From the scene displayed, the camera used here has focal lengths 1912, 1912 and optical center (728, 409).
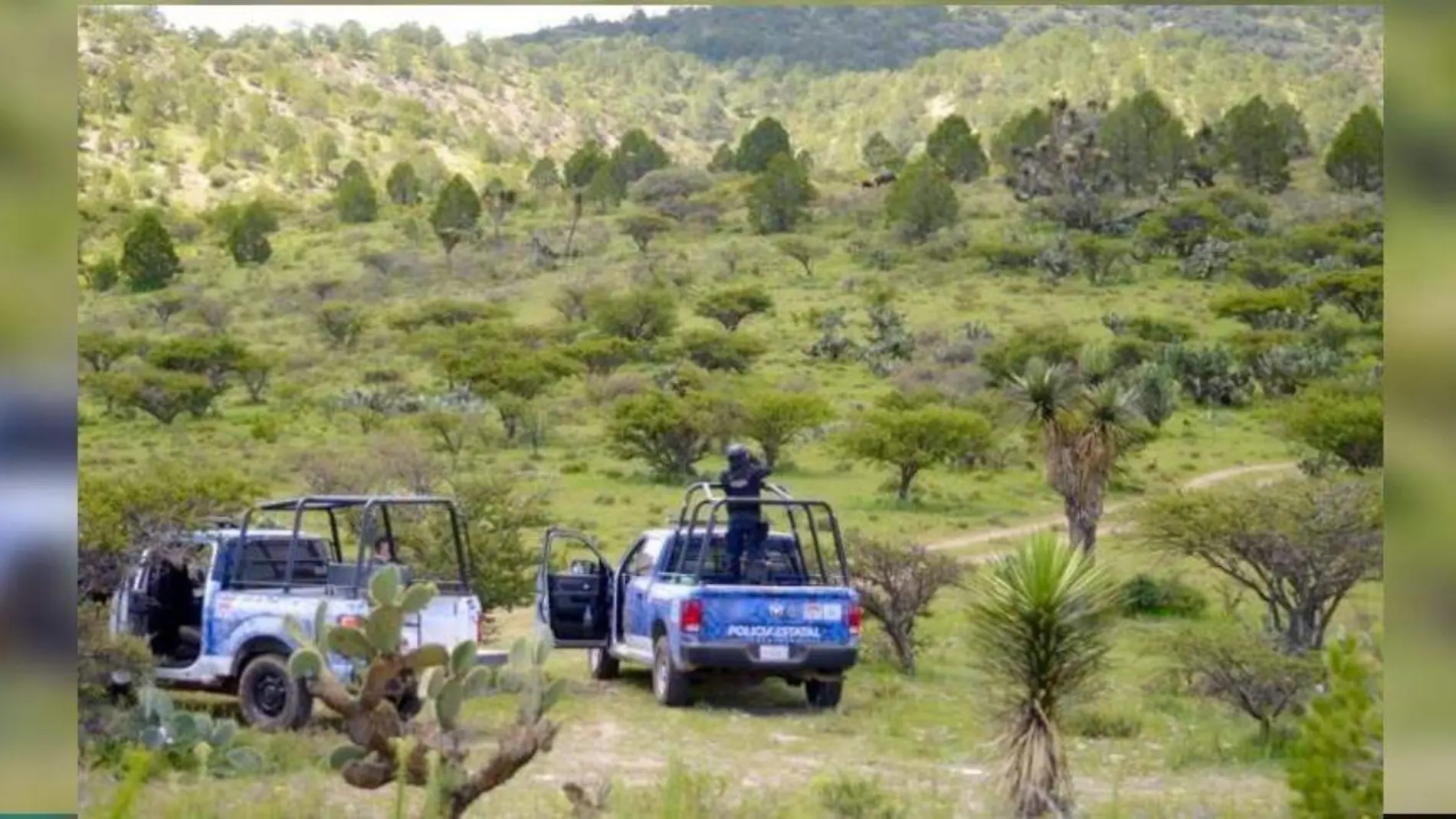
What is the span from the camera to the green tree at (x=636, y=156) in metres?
14.6

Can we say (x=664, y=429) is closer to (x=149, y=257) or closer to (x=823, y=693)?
(x=823, y=693)

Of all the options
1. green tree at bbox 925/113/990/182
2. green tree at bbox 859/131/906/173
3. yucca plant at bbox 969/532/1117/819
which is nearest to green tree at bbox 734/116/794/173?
green tree at bbox 859/131/906/173

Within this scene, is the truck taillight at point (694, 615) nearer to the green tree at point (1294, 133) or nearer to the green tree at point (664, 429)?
the green tree at point (664, 429)

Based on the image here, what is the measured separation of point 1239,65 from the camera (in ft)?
52.9

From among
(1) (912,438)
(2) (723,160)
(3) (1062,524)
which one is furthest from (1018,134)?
(3) (1062,524)

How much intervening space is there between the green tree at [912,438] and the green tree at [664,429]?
3.35 ft

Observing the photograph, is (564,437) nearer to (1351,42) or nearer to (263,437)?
(263,437)

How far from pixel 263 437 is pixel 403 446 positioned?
970 millimetres

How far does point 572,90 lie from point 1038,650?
6.50 metres

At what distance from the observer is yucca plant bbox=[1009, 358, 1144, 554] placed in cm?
1328

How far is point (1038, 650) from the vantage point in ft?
32.2

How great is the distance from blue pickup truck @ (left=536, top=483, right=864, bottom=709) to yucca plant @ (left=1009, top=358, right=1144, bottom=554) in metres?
1.78

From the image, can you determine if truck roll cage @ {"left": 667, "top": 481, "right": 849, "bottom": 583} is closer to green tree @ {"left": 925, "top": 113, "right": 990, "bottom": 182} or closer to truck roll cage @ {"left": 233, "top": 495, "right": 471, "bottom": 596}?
truck roll cage @ {"left": 233, "top": 495, "right": 471, "bottom": 596}

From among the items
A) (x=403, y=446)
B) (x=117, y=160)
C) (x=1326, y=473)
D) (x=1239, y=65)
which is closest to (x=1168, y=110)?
(x=1239, y=65)
